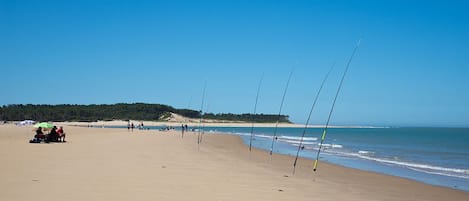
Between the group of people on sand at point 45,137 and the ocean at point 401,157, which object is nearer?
the ocean at point 401,157

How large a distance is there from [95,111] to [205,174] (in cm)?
13724

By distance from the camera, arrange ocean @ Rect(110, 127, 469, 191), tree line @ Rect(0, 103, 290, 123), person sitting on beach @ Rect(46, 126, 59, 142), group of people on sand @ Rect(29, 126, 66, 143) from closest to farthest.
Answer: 1. ocean @ Rect(110, 127, 469, 191)
2. group of people on sand @ Rect(29, 126, 66, 143)
3. person sitting on beach @ Rect(46, 126, 59, 142)
4. tree line @ Rect(0, 103, 290, 123)

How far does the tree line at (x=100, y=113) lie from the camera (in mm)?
115125

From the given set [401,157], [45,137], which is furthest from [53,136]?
[401,157]

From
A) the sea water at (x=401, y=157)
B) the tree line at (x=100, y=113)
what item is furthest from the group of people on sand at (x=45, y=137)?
the tree line at (x=100, y=113)

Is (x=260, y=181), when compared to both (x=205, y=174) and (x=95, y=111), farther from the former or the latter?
(x=95, y=111)

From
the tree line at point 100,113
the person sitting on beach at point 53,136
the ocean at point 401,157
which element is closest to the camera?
the ocean at point 401,157

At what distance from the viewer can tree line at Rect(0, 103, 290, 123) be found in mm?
115125

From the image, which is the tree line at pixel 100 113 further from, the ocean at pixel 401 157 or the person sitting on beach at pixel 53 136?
the person sitting on beach at pixel 53 136

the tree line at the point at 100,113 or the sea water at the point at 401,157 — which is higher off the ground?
the tree line at the point at 100,113

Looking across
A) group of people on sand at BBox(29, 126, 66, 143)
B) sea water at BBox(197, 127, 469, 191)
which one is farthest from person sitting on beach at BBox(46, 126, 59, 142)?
sea water at BBox(197, 127, 469, 191)

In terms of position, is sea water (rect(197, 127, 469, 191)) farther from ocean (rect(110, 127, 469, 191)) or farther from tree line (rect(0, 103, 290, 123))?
tree line (rect(0, 103, 290, 123))

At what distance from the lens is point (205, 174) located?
38.4 feet

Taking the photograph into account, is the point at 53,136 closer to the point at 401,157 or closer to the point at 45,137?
the point at 45,137
